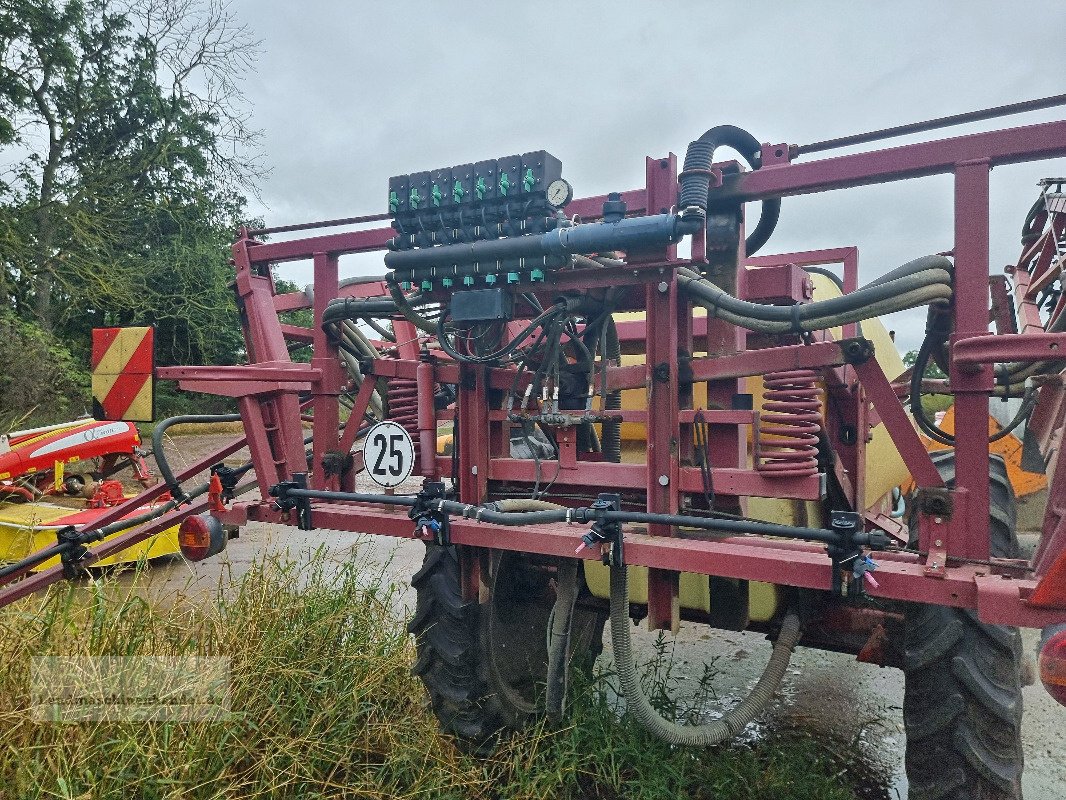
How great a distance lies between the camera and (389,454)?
2.93 metres

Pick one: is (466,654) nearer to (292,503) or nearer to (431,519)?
(431,519)

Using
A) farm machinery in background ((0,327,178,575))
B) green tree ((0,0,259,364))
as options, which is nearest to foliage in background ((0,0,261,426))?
green tree ((0,0,259,364))

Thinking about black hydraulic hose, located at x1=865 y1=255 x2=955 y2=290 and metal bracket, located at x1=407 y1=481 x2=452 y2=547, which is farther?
metal bracket, located at x1=407 y1=481 x2=452 y2=547

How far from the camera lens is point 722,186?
2482 mm

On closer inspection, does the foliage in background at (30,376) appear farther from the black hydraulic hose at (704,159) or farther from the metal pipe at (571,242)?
the black hydraulic hose at (704,159)

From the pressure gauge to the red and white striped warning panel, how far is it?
171cm

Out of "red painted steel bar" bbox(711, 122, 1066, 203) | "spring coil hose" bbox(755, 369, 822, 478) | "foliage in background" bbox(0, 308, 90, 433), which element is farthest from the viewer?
"foliage in background" bbox(0, 308, 90, 433)

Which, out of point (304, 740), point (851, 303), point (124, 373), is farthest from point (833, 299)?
point (124, 373)

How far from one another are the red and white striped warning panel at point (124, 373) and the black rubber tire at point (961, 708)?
9.74 feet

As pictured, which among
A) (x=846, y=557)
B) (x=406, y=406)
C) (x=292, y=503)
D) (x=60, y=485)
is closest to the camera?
(x=846, y=557)

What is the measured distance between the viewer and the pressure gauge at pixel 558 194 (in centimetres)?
247

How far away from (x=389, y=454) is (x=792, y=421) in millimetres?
1555

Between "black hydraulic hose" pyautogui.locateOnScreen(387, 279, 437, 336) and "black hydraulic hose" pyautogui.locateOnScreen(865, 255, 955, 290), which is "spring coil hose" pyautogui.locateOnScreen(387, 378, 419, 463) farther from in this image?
"black hydraulic hose" pyautogui.locateOnScreen(865, 255, 955, 290)

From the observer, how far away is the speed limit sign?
9.48 ft
